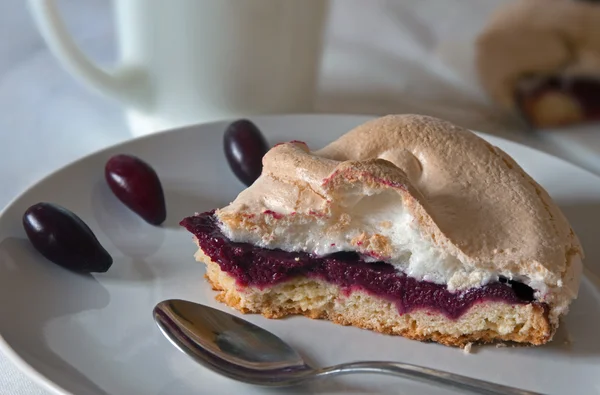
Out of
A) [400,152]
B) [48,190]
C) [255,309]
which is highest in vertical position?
[400,152]

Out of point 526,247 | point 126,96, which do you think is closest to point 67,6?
point 126,96

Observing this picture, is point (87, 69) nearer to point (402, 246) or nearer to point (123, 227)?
point (123, 227)

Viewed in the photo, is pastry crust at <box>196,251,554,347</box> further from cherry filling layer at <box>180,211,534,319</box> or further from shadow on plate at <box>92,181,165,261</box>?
shadow on plate at <box>92,181,165,261</box>

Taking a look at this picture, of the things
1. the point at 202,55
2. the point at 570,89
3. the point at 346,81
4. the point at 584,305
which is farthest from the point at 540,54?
the point at 584,305

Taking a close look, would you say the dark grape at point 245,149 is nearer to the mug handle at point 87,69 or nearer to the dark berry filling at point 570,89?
the mug handle at point 87,69

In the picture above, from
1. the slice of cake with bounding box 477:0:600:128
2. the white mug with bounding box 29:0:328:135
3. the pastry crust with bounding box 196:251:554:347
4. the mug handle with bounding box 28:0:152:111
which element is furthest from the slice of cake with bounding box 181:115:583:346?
the slice of cake with bounding box 477:0:600:128

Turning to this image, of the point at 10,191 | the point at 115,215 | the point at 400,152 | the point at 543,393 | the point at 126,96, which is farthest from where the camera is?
the point at 126,96

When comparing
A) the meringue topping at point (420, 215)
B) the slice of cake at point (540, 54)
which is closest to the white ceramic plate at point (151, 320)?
the meringue topping at point (420, 215)

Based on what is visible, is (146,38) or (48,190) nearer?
(48,190)

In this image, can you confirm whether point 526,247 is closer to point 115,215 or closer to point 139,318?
point 139,318
